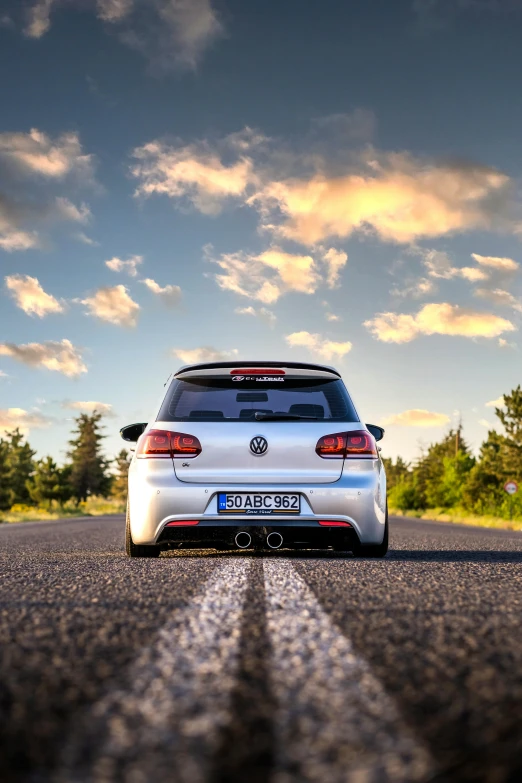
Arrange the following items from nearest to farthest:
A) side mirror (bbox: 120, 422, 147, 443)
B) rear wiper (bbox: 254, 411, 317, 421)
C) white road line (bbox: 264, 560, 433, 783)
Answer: white road line (bbox: 264, 560, 433, 783) < rear wiper (bbox: 254, 411, 317, 421) < side mirror (bbox: 120, 422, 147, 443)

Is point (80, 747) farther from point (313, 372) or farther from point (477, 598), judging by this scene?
point (313, 372)

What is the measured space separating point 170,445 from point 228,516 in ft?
2.47

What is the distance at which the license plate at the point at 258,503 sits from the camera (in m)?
6.39

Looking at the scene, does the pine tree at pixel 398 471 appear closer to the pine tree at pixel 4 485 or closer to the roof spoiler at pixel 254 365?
the pine tree at pixel 4 485

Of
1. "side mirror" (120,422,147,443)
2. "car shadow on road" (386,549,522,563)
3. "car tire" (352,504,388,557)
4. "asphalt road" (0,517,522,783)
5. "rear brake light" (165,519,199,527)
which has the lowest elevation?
"car shadow on road" (386,549,522,563)

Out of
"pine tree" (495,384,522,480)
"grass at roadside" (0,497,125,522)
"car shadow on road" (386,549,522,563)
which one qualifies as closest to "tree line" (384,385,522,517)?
"pine tree" (495,384,522,480)

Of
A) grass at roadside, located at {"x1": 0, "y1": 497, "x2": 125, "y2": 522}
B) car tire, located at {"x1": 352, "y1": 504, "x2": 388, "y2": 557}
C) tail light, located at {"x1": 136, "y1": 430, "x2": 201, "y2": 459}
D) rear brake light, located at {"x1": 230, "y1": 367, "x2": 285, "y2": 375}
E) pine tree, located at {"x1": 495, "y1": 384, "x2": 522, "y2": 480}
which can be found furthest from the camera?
pine tree, located at {"x1": 495, "y1": 384, "x2": 522, "y2": 480}

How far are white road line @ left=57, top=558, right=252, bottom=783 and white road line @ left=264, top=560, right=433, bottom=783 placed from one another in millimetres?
151

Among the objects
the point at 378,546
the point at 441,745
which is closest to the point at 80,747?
the point at 441,745

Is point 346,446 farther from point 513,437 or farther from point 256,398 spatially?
point 513,437

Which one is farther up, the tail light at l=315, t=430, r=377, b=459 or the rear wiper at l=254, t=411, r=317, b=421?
the rear wiper at l=254, t=411, r=317, b=421

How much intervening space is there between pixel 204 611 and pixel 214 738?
1.68 metres

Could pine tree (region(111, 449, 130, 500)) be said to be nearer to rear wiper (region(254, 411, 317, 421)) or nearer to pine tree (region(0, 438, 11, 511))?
pine tree (region(0, 438, 11, 511))

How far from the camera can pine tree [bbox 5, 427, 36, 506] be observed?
311 feet
